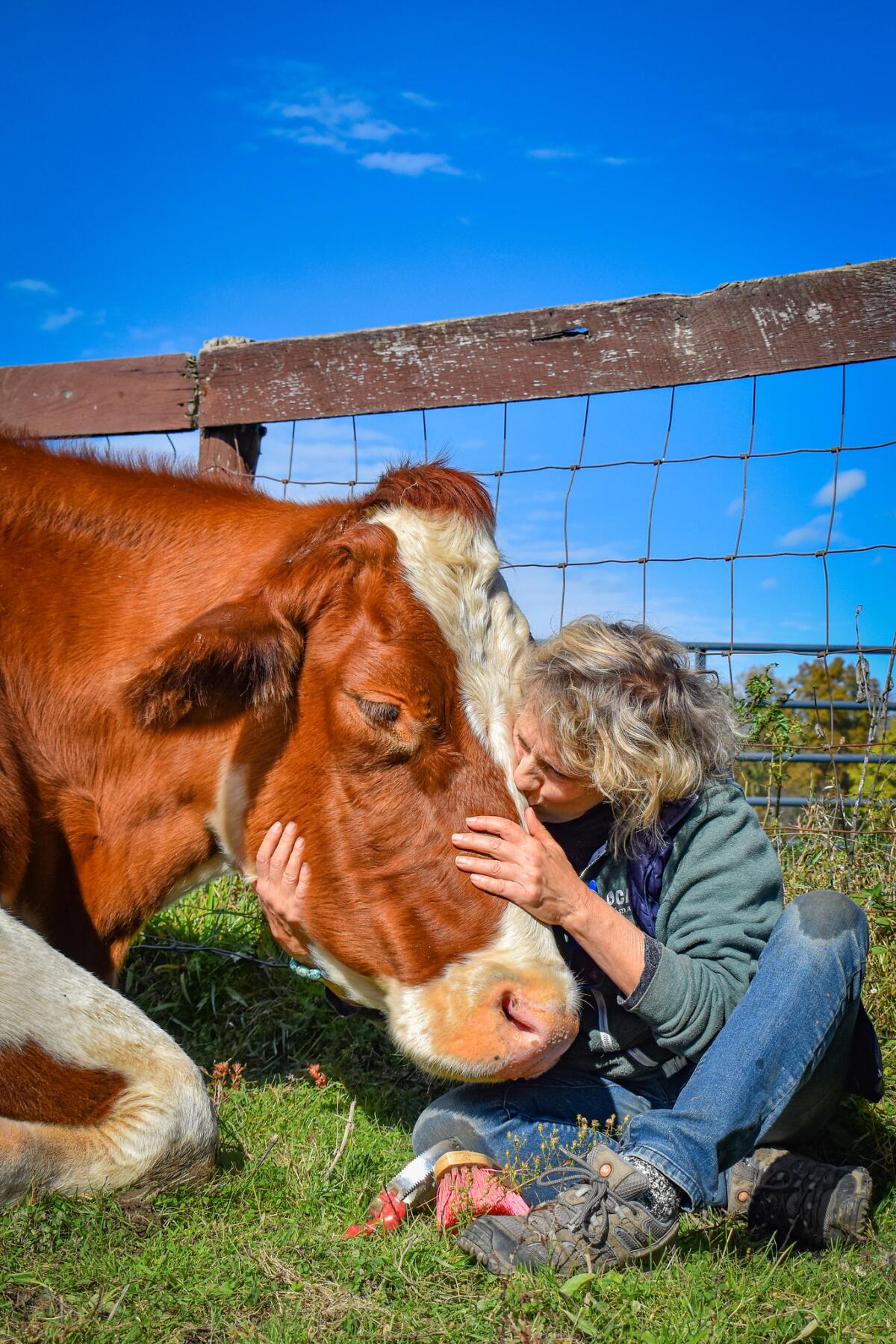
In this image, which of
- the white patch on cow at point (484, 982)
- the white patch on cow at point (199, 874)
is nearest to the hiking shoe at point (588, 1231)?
the white patch on cow at point (484, 982)

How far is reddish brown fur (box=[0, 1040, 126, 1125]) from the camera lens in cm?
262

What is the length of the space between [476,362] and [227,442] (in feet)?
4.18

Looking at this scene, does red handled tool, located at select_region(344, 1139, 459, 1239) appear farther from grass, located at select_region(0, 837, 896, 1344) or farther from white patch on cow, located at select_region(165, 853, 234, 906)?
white patch on cow, located at select_region(165, 853, 234, 906)

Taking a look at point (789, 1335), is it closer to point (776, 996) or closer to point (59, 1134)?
point (776, 996)

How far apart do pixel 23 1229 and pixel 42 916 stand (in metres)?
0.95

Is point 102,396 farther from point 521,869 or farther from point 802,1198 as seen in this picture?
point 802,1198

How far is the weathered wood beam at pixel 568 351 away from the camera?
401cm

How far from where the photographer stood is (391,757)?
112 inches

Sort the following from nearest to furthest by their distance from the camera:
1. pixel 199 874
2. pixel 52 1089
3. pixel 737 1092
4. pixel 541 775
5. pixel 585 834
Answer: pixel 737 1092
pixel 52 1089
pixel 541 775
pixel 585 834
pixel 199 874

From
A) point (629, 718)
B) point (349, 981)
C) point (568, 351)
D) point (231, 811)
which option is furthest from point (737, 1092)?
point (568, 351)

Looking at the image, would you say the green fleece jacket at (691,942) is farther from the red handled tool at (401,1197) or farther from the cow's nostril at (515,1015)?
the red handled tool at (401,1197)

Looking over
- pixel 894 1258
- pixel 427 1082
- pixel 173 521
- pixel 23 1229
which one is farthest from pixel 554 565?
pixel 23 1229

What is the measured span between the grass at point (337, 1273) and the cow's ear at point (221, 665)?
128 centimetres

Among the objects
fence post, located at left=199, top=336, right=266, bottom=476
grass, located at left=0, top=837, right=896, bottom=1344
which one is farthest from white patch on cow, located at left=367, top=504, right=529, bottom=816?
fence post, located at left=199, top=336, right=266, bottom=476
